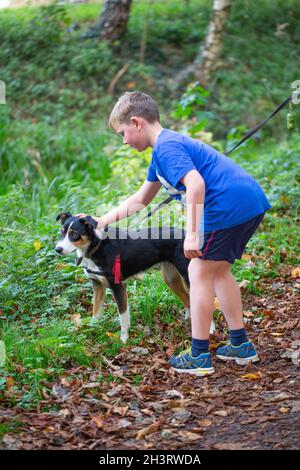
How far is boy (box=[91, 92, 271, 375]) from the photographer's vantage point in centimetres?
412

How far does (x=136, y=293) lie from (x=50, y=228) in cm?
122

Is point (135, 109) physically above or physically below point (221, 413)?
above

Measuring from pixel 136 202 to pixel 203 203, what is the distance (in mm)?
847

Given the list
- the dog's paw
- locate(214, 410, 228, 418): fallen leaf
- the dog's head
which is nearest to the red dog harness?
the dog's head

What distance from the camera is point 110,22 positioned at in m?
14.8

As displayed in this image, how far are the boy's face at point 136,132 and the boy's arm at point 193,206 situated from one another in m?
0.52

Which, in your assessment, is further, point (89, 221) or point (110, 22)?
point (110, 22)

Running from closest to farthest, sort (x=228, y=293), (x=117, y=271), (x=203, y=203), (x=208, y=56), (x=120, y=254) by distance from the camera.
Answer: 1. (x=203, y=203)
2. (x=228, y=293)
3. (x=117, y=271)
4. (x=120, y=254)
5. (x=208, y=56)

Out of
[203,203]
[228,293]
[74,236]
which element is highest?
[203,203]

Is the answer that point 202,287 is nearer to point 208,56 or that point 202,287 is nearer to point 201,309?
point 201,309

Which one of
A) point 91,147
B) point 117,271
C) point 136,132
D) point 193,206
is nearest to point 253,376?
point 193,206

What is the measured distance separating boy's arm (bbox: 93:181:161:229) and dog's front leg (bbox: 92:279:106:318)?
66 centimetres

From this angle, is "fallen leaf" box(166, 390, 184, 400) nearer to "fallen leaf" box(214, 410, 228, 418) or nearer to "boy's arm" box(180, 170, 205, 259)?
"fallen leaf" box(214, 410, 228, 418)

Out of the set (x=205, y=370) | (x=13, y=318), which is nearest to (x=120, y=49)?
(x=13, y=318)
